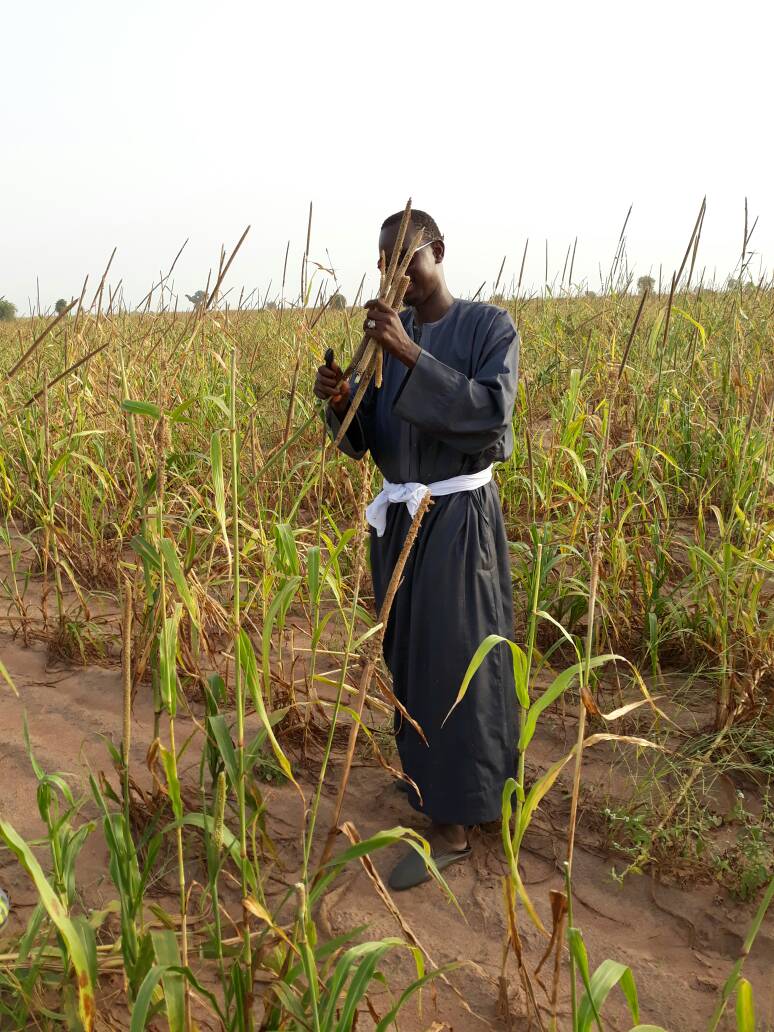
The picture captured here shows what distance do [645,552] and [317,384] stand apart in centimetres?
149

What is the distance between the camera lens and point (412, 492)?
1.73m

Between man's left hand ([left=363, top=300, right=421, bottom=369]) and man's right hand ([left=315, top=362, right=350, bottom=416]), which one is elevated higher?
man's left hand ([left=363, top=300, right=421, bottom=369])

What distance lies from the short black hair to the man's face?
0.04ft

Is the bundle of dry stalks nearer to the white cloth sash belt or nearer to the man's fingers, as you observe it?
the man's fingers

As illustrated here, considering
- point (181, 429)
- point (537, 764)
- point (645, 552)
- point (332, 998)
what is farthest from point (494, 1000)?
point (181, 429)

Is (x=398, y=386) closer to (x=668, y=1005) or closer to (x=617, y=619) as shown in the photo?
(x=617, y=619)

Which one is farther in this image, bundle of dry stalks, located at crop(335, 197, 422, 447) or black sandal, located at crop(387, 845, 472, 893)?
black sandal, located at crop(387, 845, 472, 893)

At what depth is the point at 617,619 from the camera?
2354 millimetres

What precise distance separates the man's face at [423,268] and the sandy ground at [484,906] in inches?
41.1

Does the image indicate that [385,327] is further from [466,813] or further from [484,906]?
[484,906]

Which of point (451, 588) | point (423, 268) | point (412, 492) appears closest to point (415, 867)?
point (451, 588)

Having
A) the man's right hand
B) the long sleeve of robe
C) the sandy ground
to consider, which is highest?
the man's right hand

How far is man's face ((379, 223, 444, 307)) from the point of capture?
1.65 m

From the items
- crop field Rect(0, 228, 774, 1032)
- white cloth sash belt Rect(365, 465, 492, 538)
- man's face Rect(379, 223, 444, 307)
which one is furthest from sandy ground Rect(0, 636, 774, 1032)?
man's face Rect(379, 223, 444, 307)
